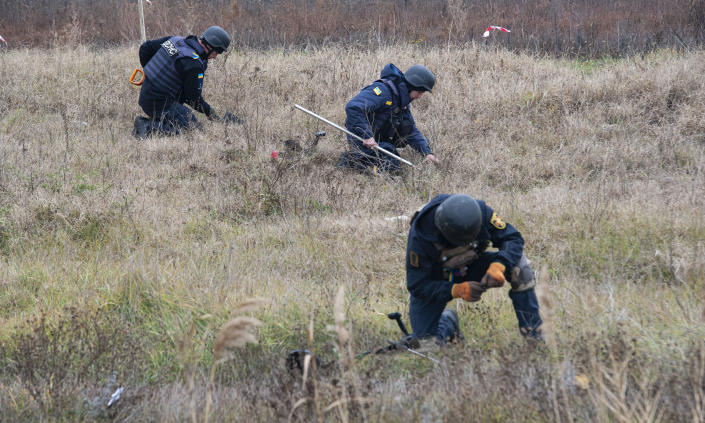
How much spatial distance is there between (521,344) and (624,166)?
3.66 m

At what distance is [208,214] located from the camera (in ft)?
18.5

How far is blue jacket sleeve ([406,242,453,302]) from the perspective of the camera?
3.43m

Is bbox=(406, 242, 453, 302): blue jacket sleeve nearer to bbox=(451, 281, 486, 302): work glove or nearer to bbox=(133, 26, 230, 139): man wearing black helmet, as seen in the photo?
bbox=(451, 281, 486, 302): work glove

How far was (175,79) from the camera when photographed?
7492 mm

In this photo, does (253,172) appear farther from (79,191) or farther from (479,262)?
(479,262)

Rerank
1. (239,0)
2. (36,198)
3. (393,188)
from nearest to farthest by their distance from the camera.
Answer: (36,198), (393,188), (239,0)

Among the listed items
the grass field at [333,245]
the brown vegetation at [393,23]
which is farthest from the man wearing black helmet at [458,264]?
the brown vegetation at [393,23]

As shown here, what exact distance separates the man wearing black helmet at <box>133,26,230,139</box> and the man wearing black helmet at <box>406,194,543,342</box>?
4.78 meters

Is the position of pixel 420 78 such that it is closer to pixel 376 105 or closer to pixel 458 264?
pixel 376 105

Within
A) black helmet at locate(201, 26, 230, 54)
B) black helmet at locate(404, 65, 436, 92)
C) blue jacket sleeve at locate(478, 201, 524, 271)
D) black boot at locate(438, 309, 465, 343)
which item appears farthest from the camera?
black helmet at locate(201, 26, 230, 54)

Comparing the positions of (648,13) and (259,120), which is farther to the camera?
(648,13)

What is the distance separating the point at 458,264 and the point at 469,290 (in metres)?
0.25

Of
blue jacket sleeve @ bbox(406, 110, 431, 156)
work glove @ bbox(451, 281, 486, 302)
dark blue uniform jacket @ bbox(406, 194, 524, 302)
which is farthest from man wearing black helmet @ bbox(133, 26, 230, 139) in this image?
work glove @ bbox(451, 281, 486, 302)

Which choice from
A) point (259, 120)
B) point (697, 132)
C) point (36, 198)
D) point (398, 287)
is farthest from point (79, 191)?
point (697, 132)
